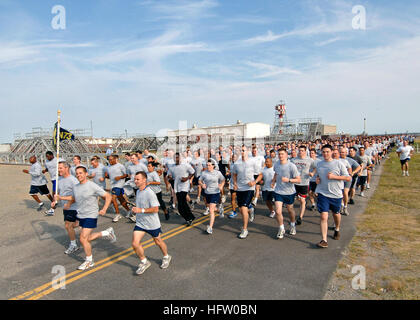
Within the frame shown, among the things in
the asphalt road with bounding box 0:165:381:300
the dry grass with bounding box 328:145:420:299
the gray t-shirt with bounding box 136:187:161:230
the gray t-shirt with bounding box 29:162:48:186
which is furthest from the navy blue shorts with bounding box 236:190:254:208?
the gray t-shirt with bounding box 29:162:48:186

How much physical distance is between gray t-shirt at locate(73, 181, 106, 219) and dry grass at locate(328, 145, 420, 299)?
4631mm

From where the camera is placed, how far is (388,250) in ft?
18.0

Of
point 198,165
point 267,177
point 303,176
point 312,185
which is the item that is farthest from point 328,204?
point 198,165

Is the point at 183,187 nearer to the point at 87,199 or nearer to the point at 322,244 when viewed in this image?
the point at 87,199

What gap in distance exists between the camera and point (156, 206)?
4902 millimetres

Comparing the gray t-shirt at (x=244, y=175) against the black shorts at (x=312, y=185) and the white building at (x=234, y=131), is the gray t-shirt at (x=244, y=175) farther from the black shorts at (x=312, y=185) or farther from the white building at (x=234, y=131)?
the white building at (x=234, y=131)

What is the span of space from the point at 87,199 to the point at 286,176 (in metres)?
4.47

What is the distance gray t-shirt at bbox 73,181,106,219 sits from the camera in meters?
5.28

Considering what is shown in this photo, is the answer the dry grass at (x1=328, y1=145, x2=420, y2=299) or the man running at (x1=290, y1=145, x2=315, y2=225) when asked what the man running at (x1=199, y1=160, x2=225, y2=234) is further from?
the dry grass at (x1=328, y1=145, x2=420, y2=299)

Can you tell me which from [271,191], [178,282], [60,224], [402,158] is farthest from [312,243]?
[402,158]

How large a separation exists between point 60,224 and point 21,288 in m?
3.99

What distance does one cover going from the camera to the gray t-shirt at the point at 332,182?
6047mm

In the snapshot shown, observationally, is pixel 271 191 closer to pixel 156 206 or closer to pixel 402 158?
pixel 156 206

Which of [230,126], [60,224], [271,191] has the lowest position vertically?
[60,224]
